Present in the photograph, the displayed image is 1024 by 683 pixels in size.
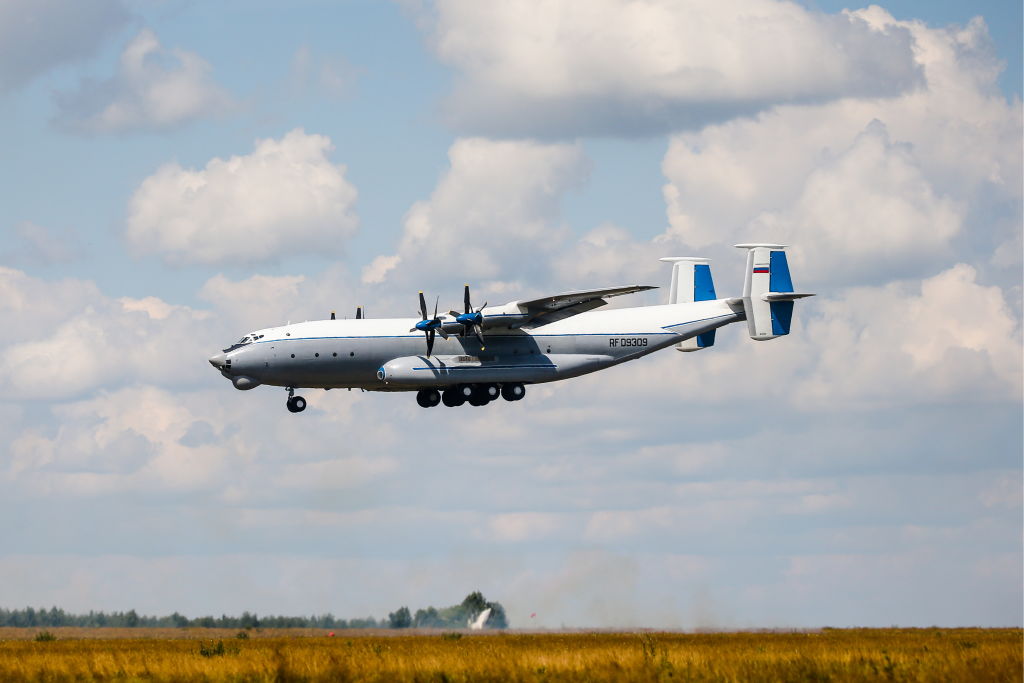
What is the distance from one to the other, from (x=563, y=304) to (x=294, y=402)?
1643cm

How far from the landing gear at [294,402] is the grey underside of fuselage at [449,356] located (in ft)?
2.76

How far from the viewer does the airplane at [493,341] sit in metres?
77.8

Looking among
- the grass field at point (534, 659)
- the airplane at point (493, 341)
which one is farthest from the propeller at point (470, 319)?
the grass field at point (534, 659)

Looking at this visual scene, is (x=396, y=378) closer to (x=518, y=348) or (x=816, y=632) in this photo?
(x=518, y=348)

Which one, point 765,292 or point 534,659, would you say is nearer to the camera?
point 534,659

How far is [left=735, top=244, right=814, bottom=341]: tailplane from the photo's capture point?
8175 cm

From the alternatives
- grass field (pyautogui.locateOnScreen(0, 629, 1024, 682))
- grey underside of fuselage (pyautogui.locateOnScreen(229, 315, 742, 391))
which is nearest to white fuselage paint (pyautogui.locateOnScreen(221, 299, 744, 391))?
grey underside of fuselage (pyautogui.locateOnScreen(229, 315, 742, 391))

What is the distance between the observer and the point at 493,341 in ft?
264

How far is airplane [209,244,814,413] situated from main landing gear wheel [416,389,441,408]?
2.3 inches

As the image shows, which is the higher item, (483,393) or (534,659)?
(483,393)

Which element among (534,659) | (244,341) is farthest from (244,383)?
(534,659)

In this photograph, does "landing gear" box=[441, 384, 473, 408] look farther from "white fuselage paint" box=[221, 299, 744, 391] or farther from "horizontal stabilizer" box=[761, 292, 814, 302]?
"horizontal stabilizer" box=[761, 292, 814, 302]

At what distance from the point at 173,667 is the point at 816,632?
31955mm

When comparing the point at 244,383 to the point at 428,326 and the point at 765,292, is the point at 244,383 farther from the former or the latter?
the point at 765,292
